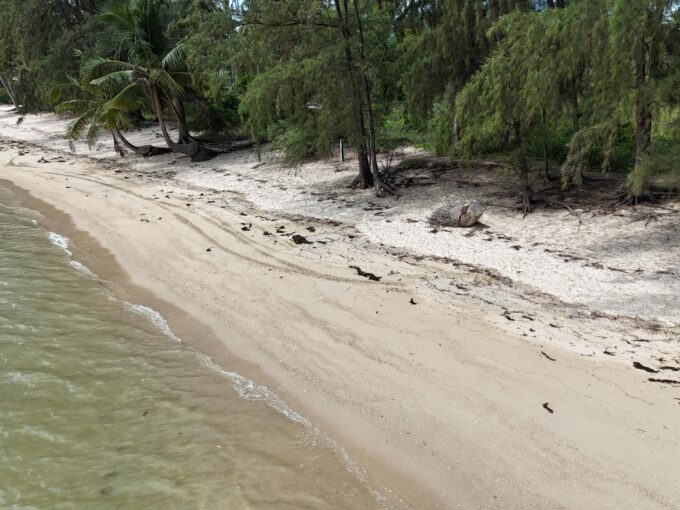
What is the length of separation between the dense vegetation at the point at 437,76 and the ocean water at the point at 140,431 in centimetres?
700

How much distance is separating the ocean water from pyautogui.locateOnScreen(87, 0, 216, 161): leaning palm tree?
1199 centimetres

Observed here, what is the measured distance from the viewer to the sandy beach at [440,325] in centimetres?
409

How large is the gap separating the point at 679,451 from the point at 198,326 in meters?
5.40

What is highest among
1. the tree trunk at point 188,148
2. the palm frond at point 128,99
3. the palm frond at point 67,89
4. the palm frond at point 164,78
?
the palm frond at point 67,89

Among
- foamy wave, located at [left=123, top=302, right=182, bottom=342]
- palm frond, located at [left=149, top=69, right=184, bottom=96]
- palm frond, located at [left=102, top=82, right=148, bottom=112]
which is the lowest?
foamy wave, located at [left=123, top=302, right=182, bottom=342]

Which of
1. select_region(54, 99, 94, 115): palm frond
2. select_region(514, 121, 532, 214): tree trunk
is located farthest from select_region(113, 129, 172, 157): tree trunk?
select_region(514, 121, 532, 214): tree trunk

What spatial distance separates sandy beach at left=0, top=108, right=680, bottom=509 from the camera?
13.4ft

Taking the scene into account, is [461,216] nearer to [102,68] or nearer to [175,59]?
[175,59]

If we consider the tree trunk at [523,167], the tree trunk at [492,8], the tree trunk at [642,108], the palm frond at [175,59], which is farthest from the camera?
the palm frond at [175,59]

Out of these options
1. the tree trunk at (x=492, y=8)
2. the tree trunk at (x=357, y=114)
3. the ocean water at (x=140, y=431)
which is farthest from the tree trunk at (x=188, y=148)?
the ocean water at (x=140, y=431)

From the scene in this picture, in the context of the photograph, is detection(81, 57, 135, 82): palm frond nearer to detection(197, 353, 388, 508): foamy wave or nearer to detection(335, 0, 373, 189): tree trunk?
detection(335, 0, 373, 189): tree trunk

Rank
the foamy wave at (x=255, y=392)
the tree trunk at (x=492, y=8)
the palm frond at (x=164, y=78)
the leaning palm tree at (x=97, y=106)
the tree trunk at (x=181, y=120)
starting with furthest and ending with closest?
the tree trunk at (x=181, y=120)
the leaning palm tree at (x=97, y=106)
the palm frond at (x=164, y=78)
the tree trunk at (x=492, y=8)
the foamy wave at (x=255, y=392)

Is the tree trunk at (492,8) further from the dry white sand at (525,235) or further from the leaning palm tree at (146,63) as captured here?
the leaning palm tree at (146,63)

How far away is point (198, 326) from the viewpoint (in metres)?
6.84
